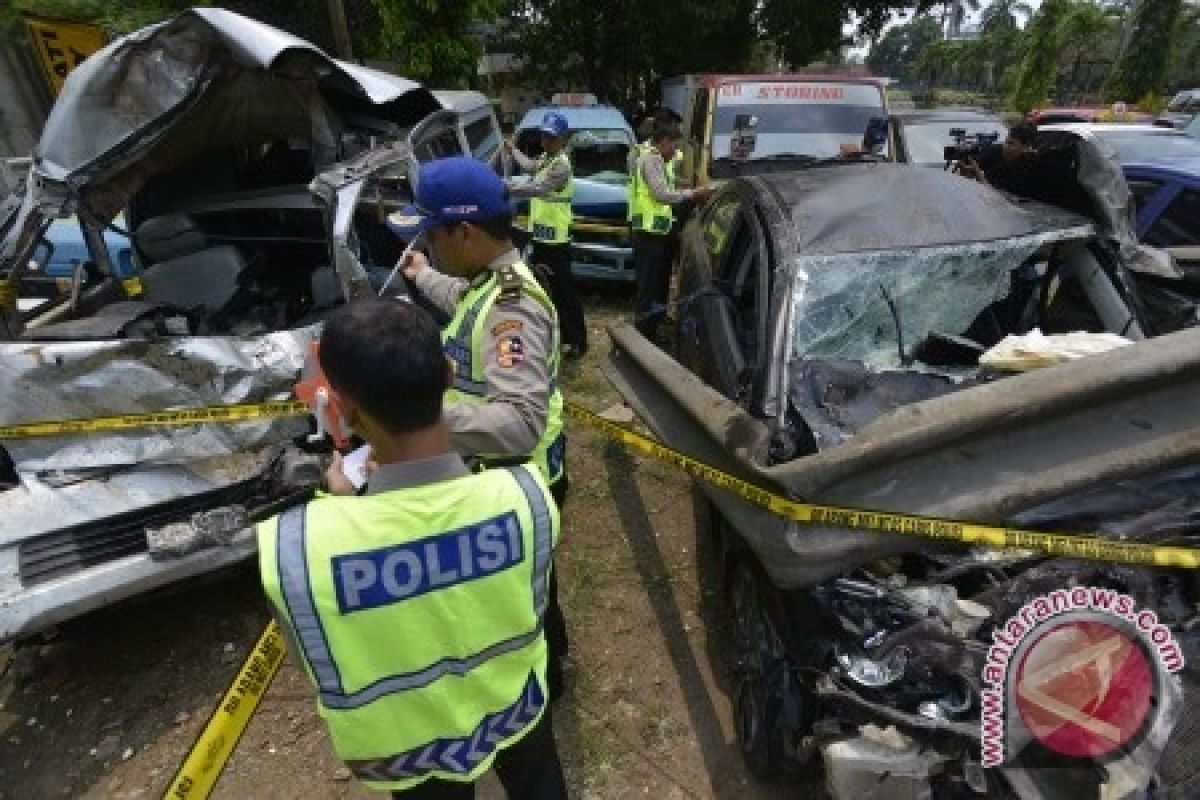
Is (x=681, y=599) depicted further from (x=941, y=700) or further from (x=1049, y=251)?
(x=1049, y=251)

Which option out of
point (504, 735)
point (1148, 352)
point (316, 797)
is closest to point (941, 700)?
point (504, 735)

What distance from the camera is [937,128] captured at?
914 centimetres

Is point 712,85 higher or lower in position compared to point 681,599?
higher

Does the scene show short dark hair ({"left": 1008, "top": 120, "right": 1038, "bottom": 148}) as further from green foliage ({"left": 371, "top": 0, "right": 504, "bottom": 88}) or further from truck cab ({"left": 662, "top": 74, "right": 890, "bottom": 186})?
green foliage ({"left": 371, "top": 0, "right": 504, "bottom": 88})

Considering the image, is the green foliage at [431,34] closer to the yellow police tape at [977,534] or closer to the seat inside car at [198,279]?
the seat inside car at [198,279]

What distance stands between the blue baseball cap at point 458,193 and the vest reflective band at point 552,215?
366 cm

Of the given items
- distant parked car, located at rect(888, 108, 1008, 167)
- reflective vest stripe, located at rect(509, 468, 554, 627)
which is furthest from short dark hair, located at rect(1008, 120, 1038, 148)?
reflective vest stripe, located at rect(509, 468, 554, 627)

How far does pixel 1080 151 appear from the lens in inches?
136

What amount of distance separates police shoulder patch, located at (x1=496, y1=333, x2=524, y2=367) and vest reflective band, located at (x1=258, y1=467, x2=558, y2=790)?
0.55 metres

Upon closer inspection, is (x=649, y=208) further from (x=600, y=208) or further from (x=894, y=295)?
(x=894, y=295)

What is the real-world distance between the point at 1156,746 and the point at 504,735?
4.24 ft

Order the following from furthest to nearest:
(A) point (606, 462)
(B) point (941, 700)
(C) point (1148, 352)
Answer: (A) point (606, 462)
(C) point (1148, 352)
(B) point (941, 700)

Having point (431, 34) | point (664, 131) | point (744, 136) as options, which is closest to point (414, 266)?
point (664, 131)

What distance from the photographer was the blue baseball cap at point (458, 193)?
2111 mm
